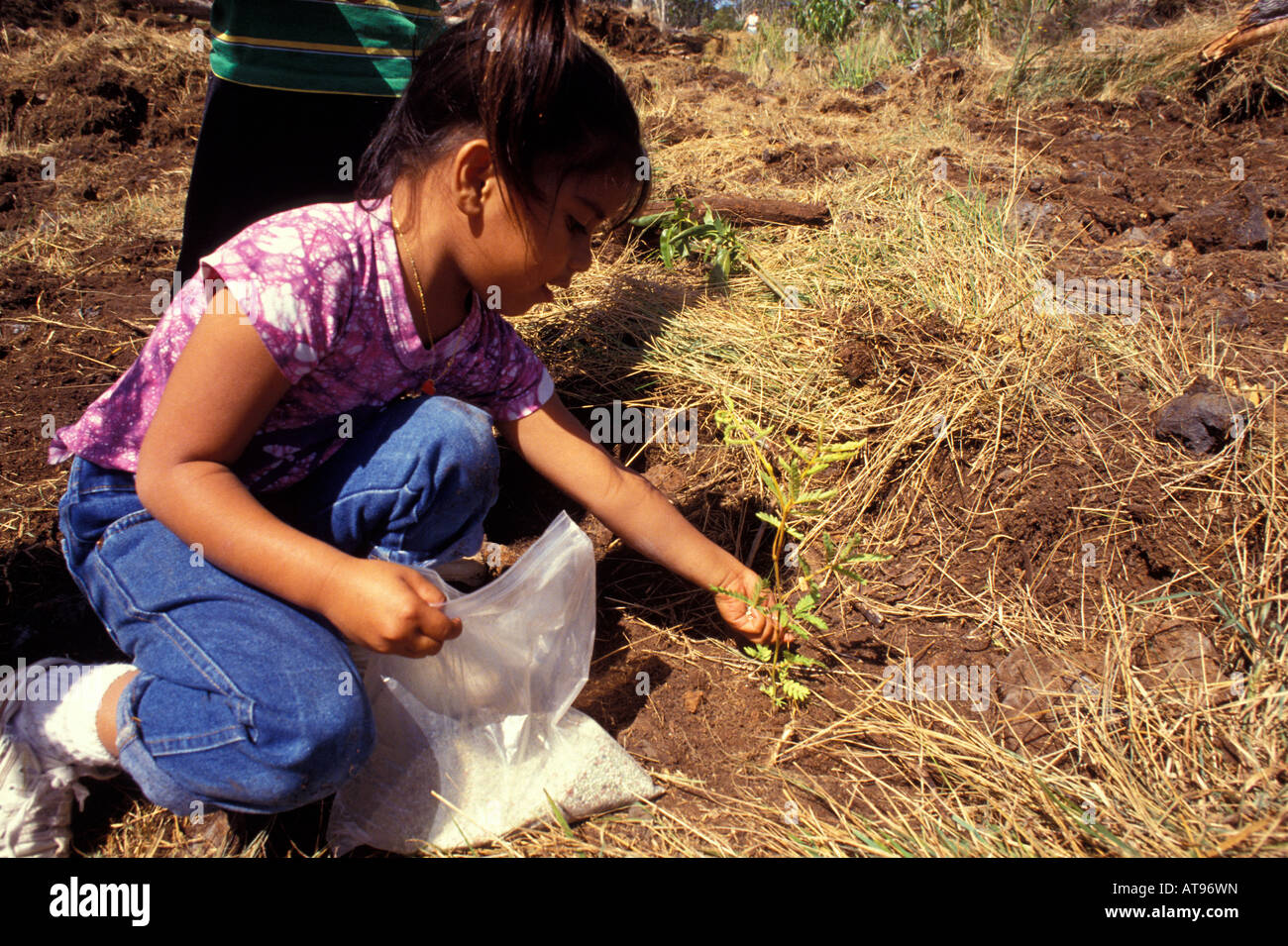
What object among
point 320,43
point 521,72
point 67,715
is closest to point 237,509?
point 67,715

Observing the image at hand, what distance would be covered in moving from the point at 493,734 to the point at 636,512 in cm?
49

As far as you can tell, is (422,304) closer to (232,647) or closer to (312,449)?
(312,449)

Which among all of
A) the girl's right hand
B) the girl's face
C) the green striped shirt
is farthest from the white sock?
the green striped shirt

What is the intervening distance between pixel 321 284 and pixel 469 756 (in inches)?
30.9

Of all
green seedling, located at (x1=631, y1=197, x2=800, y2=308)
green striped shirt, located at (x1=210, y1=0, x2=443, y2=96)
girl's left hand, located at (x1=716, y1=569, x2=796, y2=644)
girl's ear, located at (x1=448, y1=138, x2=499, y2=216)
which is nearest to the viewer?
girl's ear, located at (x1=448, y1=138, x2=499, y2=216)

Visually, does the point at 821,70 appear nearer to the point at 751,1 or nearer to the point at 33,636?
the point at 33,636

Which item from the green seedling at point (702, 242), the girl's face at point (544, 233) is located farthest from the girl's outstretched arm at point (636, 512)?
the green seedling at point (702, 242)

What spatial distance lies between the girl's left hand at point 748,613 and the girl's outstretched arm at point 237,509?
62cm

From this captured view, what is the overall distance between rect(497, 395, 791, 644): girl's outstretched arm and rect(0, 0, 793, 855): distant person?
0.58ft

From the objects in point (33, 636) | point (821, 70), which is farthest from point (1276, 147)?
point (33, 636)

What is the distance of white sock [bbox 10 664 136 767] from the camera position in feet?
4.19

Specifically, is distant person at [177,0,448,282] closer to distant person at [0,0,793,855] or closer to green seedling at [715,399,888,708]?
distant person at [0,0,793,855]

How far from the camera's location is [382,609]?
107 centimetres

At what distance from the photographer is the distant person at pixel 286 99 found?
1.85m
